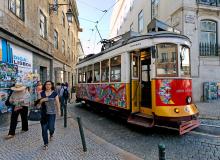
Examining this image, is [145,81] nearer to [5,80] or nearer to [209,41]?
[5,80]

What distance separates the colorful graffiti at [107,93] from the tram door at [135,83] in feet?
1.14

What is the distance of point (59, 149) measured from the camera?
5.49m

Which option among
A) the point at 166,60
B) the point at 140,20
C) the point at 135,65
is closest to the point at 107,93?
the point at 135,65

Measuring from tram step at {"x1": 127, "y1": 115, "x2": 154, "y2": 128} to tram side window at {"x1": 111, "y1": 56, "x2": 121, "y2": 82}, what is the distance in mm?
1654

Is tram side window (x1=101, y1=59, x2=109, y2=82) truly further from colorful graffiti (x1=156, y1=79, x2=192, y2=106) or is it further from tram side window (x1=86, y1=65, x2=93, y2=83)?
colorful graffiti (x1=156, y1=79, x2=192, y2=106)

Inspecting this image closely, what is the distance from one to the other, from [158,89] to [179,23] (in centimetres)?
914

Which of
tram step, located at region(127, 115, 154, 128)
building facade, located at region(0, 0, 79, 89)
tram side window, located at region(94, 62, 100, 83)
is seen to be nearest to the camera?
tram step, located at region(127, 115, 154, 128)

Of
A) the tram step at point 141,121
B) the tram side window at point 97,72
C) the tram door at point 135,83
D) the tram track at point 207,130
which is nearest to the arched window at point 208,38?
the tram side window at point 97,72

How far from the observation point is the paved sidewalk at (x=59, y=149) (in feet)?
16.3

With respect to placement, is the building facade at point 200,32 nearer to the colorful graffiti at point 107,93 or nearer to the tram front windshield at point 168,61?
the colorful graffiti at point 107,93

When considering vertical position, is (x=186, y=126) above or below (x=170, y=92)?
below

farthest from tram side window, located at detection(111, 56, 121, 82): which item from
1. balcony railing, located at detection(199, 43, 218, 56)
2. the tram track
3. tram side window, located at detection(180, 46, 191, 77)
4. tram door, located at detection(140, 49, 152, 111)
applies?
balcony railing, located at detection(199, 43, 218, 56)

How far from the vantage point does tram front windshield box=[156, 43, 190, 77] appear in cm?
700

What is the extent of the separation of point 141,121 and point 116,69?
2465mm
